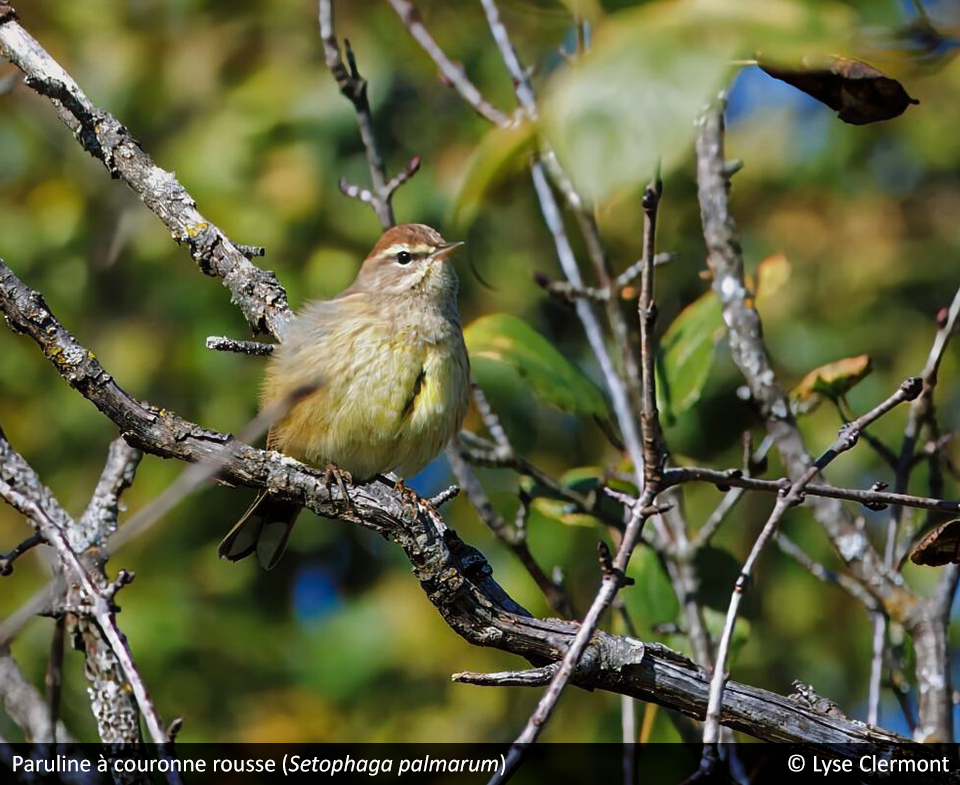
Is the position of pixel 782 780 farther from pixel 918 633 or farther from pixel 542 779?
pixel 542 779

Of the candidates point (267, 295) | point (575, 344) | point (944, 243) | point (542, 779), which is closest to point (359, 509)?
point (267, 295)

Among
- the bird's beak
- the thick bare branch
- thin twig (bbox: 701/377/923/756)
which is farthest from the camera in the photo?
the bird's beak

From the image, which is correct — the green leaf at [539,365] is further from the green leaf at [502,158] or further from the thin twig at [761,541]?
the green leaf at [502,158]

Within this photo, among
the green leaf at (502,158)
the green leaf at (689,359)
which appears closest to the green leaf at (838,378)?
the green leaf at (689,359)

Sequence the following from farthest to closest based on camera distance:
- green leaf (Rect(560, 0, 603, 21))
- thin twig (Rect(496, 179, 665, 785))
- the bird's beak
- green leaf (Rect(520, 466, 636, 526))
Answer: the bird's beak
green leaf (Rect(520, 466, 636, 526))
thin twig (Rect(496, 179, 665, 785))
green leaf (Rect(560, 0, 603, 21))

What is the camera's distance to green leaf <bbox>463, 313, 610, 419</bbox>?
372 centimetres

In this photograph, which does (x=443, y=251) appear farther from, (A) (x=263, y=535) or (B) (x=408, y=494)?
(B) (x=408, y=494)

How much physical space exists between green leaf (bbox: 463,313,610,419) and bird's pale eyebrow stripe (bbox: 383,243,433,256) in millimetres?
695

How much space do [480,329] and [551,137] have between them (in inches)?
104

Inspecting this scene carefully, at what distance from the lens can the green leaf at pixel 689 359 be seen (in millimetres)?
3781

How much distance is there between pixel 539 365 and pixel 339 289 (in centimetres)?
198

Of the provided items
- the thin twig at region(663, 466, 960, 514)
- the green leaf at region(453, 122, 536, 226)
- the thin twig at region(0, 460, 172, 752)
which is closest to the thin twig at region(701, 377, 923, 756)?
the thin twig at region(663, 466, 960, 514)

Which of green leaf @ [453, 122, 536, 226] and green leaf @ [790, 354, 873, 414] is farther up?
green leaf @ [790, 354, 873, 414]

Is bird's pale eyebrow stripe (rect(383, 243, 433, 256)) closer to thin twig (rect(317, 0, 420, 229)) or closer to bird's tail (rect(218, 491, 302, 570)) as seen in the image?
thin twig (rect(317, 0, 420, 229))
